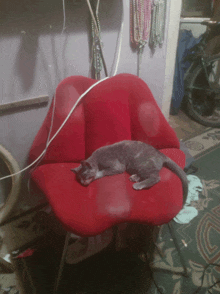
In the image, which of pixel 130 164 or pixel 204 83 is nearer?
pixel 130 164

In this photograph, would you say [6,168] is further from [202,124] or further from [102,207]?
[202,124]

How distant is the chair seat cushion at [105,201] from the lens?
81 cm

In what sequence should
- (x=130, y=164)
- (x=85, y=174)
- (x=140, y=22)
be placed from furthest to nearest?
1. (x=140, y=22)
2. (x=130, y=164)
3. (x=85, y=174)

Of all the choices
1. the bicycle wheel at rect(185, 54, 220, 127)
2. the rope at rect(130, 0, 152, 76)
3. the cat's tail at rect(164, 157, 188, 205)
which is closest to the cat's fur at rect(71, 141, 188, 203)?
the cat's tail at rect(164, 157, 188, 205)

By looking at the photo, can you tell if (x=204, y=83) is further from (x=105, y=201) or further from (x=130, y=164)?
(x=105, y=201)

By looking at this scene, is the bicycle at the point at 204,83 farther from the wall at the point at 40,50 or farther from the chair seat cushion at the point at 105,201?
the chair seat cushion at the point at 105,201

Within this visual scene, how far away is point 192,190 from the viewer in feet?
5.34

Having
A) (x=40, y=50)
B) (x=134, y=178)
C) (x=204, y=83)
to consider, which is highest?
(x=40, y=50)

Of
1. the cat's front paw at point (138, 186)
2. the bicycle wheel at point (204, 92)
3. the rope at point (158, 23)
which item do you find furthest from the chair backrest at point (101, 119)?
the bicycle wheel at point (204, 92)

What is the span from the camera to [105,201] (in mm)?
882

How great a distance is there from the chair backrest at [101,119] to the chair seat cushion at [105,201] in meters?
0.17

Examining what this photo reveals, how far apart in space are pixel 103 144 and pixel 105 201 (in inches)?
16.0

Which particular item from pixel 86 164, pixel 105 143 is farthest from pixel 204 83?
pixel 86 164

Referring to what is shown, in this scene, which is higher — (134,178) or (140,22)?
(140,22)
